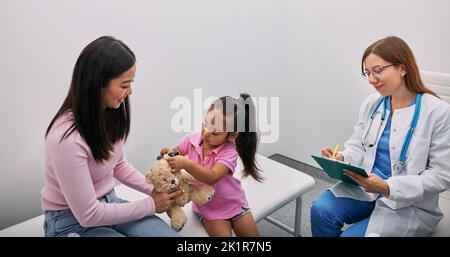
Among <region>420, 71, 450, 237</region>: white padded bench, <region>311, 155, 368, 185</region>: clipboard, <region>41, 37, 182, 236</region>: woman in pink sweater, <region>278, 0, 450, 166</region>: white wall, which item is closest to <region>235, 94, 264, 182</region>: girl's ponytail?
<region>311, 155, 368, 185</region>: clipboard

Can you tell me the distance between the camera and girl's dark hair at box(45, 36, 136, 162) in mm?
1171

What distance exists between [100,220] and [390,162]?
1166 mm

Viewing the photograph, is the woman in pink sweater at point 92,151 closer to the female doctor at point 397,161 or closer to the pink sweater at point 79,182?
the pink sweater at point 79,182

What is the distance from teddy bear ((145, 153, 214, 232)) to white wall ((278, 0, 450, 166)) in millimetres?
1423

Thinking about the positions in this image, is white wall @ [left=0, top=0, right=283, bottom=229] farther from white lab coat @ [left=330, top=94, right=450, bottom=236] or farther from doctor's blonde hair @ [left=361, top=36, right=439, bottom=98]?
white lab coat @ [left=330, top=94, right=450, bottom=236]

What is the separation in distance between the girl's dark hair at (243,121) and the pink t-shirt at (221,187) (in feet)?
0.21

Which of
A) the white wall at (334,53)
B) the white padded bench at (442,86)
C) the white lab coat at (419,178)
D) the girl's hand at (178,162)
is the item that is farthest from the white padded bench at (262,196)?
the white wall at (334,53)

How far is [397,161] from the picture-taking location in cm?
152

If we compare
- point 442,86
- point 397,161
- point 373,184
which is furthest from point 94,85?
point 442,86

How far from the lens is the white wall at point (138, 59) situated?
1559mm

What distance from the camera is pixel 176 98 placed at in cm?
217

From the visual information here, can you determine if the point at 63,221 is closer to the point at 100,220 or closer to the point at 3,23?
the point at 100,220

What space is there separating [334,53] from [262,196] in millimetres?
1274

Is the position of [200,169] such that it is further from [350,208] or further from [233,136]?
[350,208]
